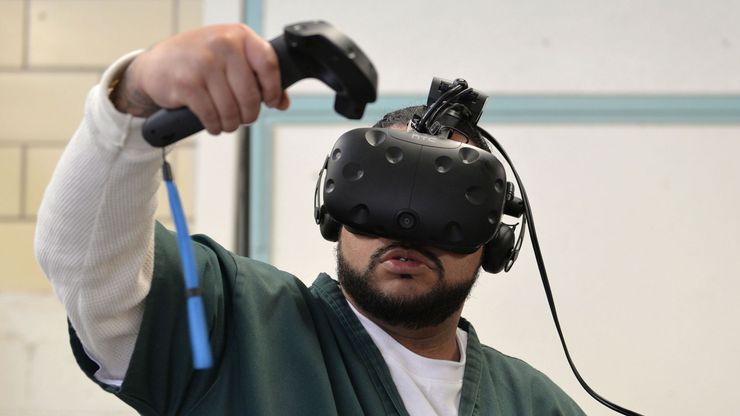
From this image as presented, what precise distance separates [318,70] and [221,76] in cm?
7

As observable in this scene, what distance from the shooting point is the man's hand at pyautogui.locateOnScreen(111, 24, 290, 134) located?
0.57m

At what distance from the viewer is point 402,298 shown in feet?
2.99

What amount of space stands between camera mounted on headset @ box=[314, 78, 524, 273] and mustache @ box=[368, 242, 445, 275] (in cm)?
4

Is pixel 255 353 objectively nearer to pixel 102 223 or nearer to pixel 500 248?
pixel 102 223

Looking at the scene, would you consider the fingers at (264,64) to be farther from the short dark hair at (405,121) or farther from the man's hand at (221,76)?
the short dark hair at (405,121)

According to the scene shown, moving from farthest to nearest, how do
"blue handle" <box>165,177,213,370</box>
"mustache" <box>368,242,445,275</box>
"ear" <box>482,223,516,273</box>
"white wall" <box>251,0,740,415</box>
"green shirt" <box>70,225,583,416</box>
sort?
"white wall" <box>251,0,740,415</box> < "ear" <box>482,223,516,273</box> < "mustache" <box>368,242,445,275</box> < "green shirt" <box>70,225,583,416</box> < "blue handle" <box>165,177,213,370</box>

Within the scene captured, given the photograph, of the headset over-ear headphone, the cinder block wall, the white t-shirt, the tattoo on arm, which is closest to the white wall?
the cinder block wall

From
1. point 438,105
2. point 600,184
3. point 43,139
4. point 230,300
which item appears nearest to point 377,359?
point 230,300

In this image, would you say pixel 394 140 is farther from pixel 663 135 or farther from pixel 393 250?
pixel 663 135

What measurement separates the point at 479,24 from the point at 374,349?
944 millimetres

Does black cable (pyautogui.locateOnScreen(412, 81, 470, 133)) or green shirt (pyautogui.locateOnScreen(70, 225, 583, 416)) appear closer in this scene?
green shirt (pyautogui.locateOnScreen(70, 225, 583, 416))

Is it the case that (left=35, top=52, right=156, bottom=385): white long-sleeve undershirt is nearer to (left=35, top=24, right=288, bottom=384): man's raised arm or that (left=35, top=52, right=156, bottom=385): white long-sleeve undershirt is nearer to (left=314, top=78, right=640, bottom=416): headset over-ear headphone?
(left=35, top=24, right=288, bottom=384): man's raised arm

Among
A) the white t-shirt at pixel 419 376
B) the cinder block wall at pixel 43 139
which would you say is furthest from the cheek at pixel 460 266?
the cinder block wall at pixel 43 139

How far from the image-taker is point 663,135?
1.65 meters
